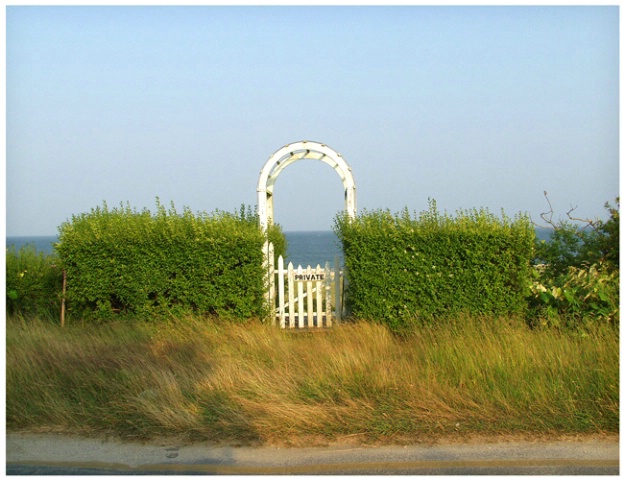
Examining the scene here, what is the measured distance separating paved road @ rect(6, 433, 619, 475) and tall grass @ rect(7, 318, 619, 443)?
0.20 metres

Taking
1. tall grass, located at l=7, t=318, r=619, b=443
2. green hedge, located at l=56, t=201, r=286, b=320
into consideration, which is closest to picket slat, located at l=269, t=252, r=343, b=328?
green hedge, located at l=56, t=201, r=286, b=320

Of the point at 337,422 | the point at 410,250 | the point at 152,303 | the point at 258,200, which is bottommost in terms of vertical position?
the point at 337,422

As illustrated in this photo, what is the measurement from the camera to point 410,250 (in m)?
8.45

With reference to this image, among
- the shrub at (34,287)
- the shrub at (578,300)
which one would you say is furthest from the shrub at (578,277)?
the shrub at (34,287)

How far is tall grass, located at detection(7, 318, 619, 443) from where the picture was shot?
5.07 meters

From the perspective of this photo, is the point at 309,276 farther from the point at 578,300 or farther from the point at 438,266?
the point at 578,300

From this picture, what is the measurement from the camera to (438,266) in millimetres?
8352

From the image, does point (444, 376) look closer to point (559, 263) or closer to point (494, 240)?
point (494, 240)

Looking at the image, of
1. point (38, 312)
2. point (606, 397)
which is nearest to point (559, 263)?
point (606, 397)

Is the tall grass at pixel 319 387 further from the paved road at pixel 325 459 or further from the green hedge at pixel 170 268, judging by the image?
the green hedge at pixel 170 268

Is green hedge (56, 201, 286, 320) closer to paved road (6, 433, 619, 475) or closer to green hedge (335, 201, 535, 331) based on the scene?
green hedge (335, 201, 535, 331)

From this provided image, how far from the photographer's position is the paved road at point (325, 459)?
448 centimetres

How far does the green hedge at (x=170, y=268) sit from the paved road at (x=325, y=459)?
381 centimetres

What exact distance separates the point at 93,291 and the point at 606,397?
683 centimetres
